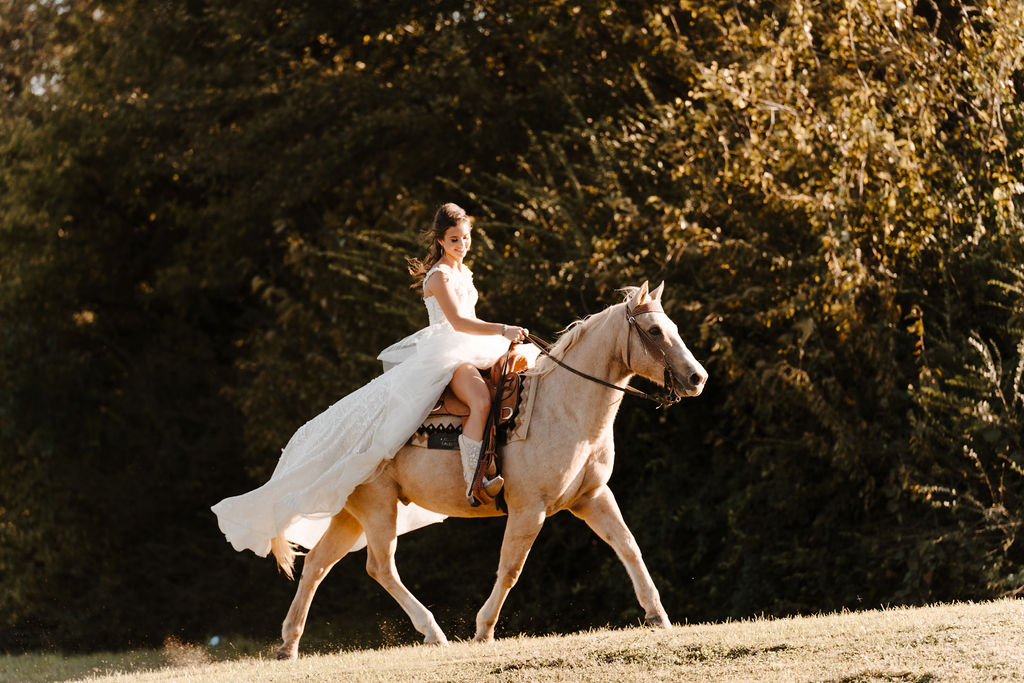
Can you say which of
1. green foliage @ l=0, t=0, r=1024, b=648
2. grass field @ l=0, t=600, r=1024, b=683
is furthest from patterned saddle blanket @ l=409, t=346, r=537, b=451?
green foliage @ l=0, t=0, r=1024, b=648

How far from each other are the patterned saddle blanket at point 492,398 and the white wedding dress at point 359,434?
0.08 meters

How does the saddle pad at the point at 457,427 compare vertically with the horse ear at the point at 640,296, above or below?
below

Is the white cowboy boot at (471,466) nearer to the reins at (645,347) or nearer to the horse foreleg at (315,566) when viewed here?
the reins at (645,347)

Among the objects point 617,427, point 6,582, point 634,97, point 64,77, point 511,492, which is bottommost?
point 6,582

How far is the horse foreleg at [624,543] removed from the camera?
801cm

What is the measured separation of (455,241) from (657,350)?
5.19 ft

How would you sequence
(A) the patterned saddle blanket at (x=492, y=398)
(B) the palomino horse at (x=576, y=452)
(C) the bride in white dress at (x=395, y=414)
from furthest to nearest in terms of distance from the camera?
(C) the bride in white dress at (x=395, y=414), (A) the patterned saddle blanket at (x=492, y=398), (B) the palomino horse at (x=576, y=452)

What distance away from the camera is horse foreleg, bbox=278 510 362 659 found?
8875 millimetres

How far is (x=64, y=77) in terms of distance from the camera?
2144cm

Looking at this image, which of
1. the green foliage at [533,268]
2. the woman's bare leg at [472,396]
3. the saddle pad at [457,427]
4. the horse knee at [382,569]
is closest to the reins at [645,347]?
the saddle pad at [457,427]

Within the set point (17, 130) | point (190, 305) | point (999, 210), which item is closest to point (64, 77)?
point (17, 130)

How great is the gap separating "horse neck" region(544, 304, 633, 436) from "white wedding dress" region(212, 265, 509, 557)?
727mm

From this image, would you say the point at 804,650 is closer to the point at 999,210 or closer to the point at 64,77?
the point at 999,210

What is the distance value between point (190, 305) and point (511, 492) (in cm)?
1412
